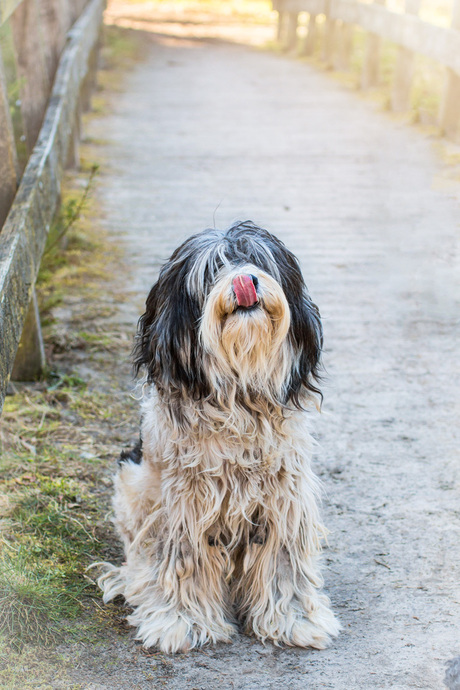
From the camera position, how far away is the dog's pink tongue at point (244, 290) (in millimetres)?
2348

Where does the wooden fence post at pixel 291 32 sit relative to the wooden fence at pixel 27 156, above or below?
below

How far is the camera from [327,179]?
7.90 meters

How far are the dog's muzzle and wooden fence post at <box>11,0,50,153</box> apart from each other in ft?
10.4

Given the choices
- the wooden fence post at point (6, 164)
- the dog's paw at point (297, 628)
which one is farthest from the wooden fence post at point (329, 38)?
the dog's paw at point (297, 628)

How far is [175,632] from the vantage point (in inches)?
107

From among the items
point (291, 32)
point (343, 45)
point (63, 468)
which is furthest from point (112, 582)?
point (291, 32)

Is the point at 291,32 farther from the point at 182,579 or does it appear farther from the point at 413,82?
the point at 182,579

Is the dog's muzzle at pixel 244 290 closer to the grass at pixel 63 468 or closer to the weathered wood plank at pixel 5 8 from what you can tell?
the grass at pixel 63 468

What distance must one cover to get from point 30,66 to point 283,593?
383cm

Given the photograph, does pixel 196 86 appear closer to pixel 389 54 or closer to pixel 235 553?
pixel 389 54

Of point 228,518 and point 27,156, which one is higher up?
Result: point 27,156

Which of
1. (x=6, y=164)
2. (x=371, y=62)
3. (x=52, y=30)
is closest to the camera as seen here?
(x=6, y=164)

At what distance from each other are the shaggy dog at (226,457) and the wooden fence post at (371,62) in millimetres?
9940

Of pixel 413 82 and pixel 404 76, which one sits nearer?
pixel 404 76
